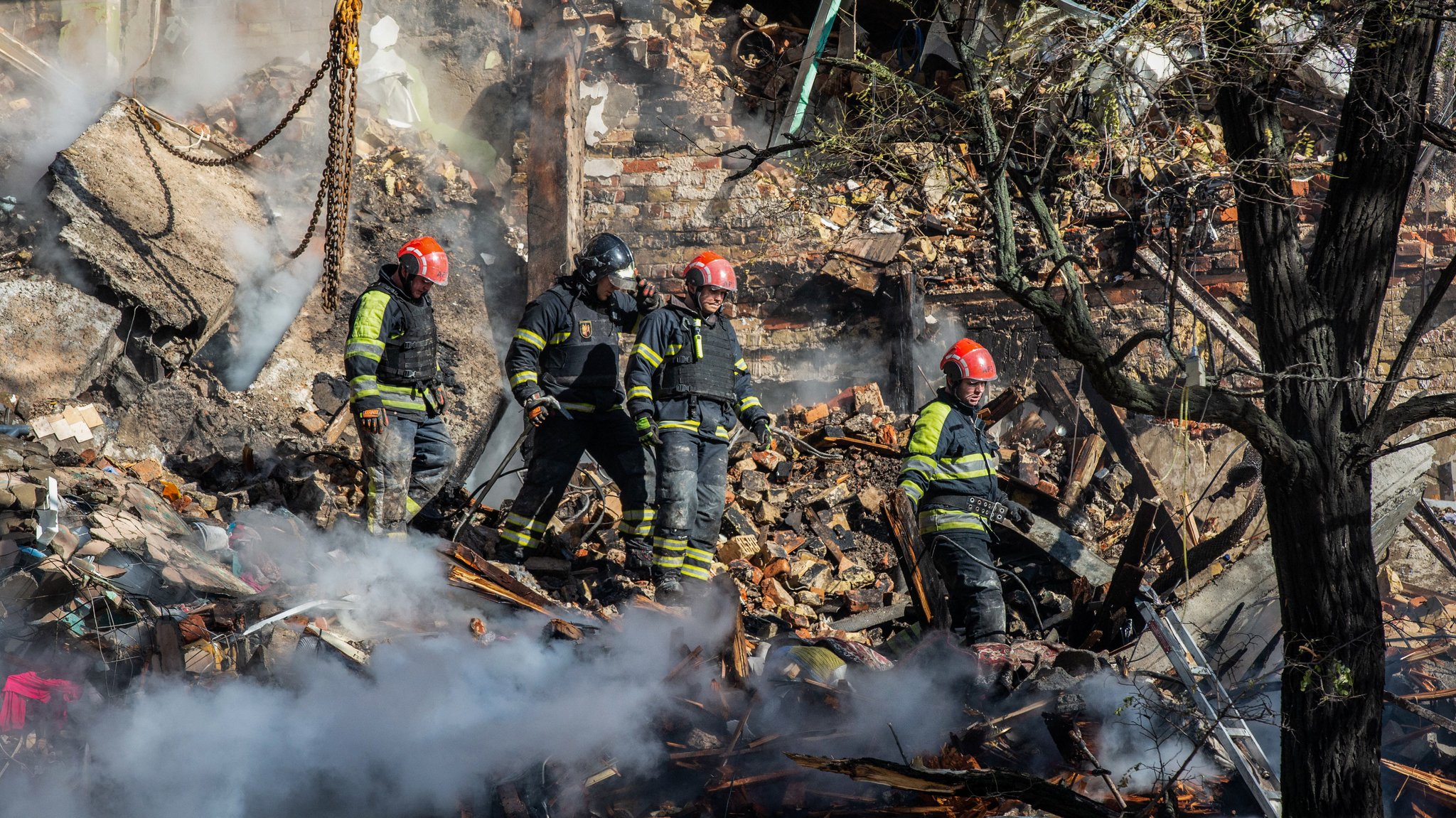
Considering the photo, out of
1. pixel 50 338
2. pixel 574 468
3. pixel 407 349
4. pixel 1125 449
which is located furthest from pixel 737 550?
pixel 50 338

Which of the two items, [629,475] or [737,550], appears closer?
[629,475]

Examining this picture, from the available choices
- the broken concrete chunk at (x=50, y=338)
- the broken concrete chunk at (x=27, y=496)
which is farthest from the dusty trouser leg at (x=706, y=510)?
the broken concrete chunk at (x=50, y=338)

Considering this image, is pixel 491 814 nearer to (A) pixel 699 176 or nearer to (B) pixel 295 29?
(A) pixel 699 176

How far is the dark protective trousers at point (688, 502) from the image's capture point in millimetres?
6160

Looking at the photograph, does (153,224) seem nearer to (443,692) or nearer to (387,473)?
(387,473)

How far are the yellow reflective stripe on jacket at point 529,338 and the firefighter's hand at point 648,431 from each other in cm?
82

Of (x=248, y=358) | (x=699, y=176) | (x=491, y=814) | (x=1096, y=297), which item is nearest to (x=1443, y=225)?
(x=1096, y=297)

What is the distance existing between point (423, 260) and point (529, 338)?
791 millimetres

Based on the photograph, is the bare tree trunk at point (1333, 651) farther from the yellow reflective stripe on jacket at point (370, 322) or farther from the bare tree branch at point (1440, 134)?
the yellow reflective stripe on jacket at point (370, 322)

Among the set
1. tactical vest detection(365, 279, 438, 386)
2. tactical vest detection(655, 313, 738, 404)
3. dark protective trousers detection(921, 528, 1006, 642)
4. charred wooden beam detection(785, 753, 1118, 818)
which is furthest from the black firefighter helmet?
charred wooden beam detection(785, 753, 1118, 818)

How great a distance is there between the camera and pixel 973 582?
589 centimetres

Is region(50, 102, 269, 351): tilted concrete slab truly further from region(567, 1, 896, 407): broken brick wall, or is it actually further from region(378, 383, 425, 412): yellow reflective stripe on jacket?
region(567, 1, 896, 407): broken brick wall

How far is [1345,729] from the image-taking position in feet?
12.8

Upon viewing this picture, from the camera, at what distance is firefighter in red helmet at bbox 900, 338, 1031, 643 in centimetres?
589
